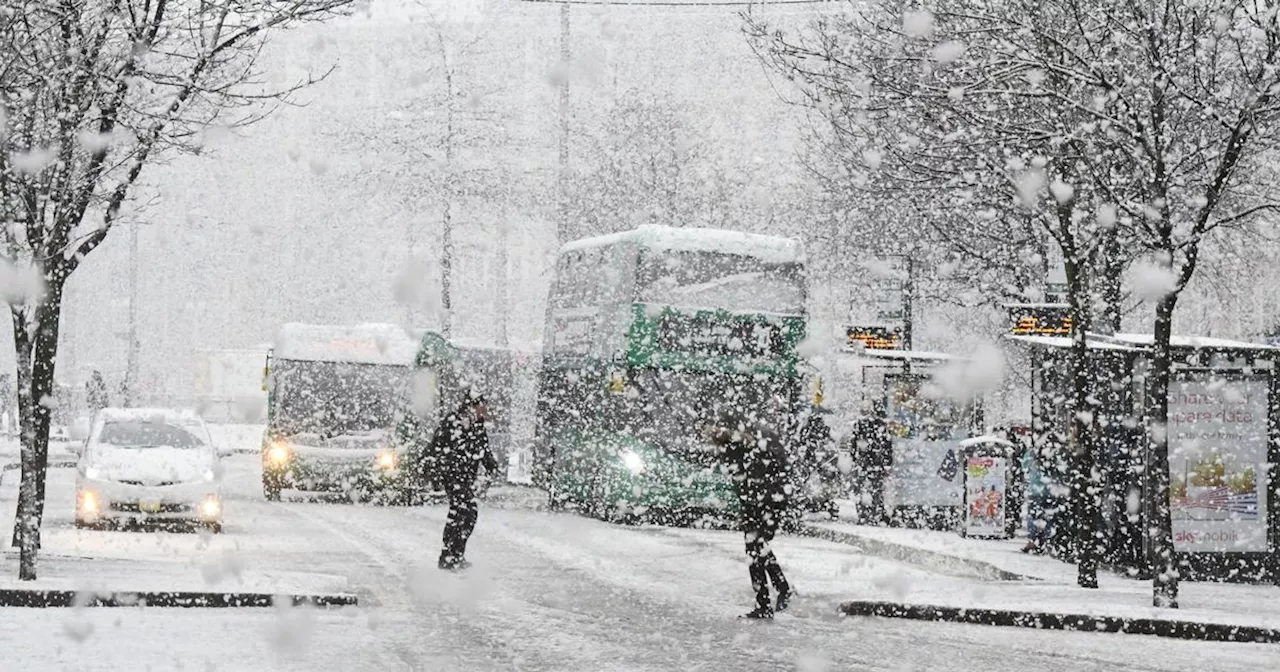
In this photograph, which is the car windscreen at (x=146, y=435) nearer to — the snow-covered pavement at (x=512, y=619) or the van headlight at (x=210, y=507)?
the van headlight at (x=210, y=507)

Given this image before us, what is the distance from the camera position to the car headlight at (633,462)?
83.4ft

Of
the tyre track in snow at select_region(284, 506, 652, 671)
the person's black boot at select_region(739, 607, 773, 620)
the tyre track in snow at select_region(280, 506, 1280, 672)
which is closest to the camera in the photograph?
the tyre track in snow at select_region(284, 506, 652, 671)

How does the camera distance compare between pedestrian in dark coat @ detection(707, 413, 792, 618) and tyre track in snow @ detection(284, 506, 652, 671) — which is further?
pedestrian in dark coat @ detection(707, 413, 792, 618)

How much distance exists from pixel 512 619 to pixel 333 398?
16813 mm

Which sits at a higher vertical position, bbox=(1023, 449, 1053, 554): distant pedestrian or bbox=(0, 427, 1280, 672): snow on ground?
bbox=(1023, 449, 1053, 554): distant pedestrian

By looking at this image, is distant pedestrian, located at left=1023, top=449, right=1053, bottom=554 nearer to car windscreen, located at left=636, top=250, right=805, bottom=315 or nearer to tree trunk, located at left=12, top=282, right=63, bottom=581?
car windscreen, located at left=636, top=250, right=805, bottom=315

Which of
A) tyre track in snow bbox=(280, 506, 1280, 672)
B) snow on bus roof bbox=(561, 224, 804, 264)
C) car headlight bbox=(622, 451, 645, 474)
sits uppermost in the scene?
snow on bus roof bbox=(561, 224, 804, 264)

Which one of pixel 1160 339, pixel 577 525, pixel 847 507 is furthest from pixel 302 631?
pixel 847 507

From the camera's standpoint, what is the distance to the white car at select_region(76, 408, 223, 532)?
21.8 metres

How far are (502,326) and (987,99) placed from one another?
38.1 metres

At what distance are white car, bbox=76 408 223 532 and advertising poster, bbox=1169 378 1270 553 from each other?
11.3 m

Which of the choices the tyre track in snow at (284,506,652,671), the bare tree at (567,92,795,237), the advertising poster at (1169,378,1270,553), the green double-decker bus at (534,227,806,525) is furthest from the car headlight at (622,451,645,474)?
the bare tree at (567,92,795,237)

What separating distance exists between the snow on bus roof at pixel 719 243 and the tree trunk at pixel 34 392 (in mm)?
11981

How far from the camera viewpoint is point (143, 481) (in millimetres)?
21984
